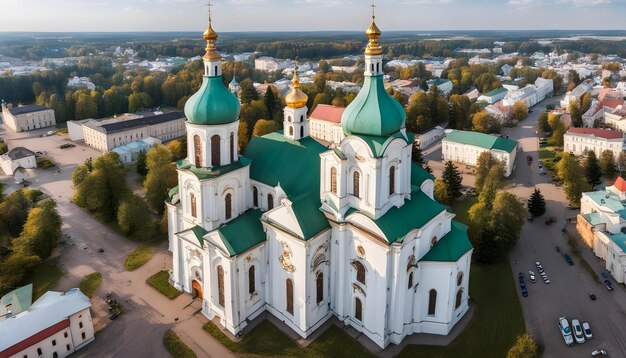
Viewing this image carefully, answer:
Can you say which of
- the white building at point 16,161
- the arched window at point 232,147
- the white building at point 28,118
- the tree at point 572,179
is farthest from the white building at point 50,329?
the white building at point 28,118

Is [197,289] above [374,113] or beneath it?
beneath

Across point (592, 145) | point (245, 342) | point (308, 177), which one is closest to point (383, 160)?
point (308, 177)

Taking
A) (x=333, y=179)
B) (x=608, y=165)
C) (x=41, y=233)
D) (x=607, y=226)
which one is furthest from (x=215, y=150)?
(x=608, y=165)

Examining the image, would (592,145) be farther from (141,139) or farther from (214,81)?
(141,139)

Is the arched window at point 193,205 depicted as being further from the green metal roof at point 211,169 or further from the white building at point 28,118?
the white building at point 28,118

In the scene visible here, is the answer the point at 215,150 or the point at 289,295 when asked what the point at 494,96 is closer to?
the point at 215,150

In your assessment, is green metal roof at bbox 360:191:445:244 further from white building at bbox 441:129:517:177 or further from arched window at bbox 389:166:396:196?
white building at bbox 441:129:517:177
